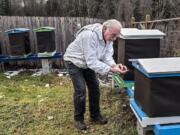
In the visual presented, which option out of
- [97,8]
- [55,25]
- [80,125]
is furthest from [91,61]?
[97,8]

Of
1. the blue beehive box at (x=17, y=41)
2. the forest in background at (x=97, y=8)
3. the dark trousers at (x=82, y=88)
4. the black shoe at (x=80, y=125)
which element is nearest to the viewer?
the dark trousers at (x=82, y=88)

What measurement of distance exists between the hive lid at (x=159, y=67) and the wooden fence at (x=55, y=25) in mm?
5836

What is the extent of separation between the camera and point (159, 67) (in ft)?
11.1

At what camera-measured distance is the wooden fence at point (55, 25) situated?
9391mm

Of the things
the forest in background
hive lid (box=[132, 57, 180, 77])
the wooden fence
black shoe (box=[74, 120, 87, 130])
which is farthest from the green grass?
the forest in background

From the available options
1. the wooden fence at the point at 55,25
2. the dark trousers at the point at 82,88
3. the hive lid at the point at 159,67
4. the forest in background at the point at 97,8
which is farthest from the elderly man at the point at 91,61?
the forest in background at the point at 97,8

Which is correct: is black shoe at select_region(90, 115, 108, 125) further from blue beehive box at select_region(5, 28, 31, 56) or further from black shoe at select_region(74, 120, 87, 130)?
blue beehive box at select_region(5, 28, 31, 56)

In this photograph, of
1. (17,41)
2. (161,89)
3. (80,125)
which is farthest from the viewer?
(17,41)

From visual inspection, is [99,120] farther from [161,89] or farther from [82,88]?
[161,89]

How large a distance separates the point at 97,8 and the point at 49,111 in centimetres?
927

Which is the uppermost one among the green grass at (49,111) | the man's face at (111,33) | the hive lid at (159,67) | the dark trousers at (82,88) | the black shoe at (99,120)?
the man's face at (111,33)

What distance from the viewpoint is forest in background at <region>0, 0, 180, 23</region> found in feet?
39.9

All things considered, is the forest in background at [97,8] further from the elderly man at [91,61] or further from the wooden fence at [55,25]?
the elderly man at [91,61]

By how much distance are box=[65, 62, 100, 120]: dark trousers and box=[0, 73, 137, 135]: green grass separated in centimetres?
26
